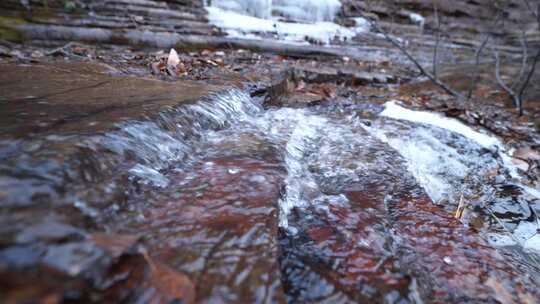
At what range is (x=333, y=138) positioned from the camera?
1.85m

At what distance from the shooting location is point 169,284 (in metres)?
0.54

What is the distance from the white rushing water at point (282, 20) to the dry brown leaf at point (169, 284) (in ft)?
21.0

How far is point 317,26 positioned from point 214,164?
9.24 meters

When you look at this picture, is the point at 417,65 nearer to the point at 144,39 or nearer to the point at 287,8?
the point at 144,39

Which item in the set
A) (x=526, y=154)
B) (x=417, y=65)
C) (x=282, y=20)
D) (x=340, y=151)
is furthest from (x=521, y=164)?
(x=282, y=20)

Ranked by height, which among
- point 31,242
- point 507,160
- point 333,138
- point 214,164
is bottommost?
point 507,160

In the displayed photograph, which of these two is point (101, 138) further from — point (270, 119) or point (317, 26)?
point (317, 26)

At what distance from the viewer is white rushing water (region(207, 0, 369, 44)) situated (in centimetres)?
734

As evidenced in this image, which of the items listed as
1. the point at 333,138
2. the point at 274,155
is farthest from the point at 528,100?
the point at 274,155

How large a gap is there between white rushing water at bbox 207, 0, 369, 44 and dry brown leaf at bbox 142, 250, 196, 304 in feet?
21.0

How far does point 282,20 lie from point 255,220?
9.21 m

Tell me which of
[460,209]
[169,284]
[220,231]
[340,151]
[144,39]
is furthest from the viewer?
[144,39]

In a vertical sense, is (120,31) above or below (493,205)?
above

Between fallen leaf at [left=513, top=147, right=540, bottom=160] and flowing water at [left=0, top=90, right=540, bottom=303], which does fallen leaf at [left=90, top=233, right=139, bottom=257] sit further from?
fallen leaf at [left=513, top=147, right=540, bottom=160]
